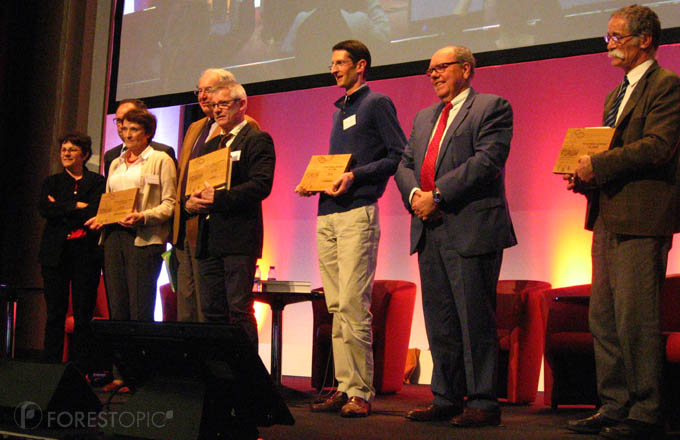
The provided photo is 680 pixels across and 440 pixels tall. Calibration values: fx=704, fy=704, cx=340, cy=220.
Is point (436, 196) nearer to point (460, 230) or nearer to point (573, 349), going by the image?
point (460, 230)

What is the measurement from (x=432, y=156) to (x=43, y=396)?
6.06ft

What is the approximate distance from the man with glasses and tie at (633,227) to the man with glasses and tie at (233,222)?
1436 millimetres

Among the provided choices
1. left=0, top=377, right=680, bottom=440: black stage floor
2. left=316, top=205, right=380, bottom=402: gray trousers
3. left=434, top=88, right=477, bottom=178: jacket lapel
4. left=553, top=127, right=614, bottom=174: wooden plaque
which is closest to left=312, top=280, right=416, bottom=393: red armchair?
left=0, top=377, right=680, bottom=440: black stage floor

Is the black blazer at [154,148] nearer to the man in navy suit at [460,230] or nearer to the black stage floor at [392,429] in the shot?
the black stage floor at [392,429]

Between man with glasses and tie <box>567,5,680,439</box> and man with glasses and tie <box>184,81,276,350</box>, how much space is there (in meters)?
1.44

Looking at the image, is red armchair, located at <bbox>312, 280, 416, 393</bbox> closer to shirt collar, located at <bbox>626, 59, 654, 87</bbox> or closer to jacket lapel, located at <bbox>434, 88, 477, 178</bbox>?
jacket lapel, located at <bbox>434, 88, 477, 178</bbox>

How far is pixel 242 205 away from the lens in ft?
10.7

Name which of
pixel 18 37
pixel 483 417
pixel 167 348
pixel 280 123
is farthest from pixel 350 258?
pixel 18 37

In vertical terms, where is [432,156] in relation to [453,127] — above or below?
below

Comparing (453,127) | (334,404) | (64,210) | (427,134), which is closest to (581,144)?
(453,127)

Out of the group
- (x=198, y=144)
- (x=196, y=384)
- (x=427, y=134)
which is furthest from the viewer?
(x=198, y=144)

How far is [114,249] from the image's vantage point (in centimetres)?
374

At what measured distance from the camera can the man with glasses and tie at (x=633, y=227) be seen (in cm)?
253

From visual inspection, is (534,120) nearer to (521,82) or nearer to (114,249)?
(521,82)
